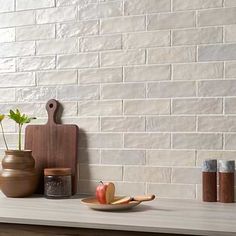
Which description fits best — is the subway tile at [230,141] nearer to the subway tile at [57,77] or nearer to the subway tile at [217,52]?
the subway tile at [217,52]

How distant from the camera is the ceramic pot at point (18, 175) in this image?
1933mm

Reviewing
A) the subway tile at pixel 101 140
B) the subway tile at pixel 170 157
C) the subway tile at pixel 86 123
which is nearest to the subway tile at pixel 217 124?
the subway tile at pixel 170 157

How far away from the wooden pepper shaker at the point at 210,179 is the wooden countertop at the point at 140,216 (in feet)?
0.16

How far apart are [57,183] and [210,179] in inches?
25.3

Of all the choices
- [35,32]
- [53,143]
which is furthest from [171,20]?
[53,143]

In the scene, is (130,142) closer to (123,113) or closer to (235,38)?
(123,113)

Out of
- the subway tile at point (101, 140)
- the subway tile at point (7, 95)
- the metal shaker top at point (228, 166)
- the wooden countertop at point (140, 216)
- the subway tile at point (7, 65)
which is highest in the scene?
the subway tile at point (7, 65)

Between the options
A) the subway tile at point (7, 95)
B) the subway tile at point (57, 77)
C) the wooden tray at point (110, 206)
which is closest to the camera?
the wooden tray at point (110, 206)

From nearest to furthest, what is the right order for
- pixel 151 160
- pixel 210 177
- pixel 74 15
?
pixel 210 177
pixel 151 160
pixel 74 15

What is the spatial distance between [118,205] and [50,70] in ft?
2.64

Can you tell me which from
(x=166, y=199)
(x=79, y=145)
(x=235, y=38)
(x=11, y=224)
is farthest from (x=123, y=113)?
(x=11, y=224)

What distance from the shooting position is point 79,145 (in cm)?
206

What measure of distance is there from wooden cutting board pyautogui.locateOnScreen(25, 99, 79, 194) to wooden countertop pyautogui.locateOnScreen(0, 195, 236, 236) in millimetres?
235

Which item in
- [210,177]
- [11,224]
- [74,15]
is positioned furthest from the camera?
[74,15]
